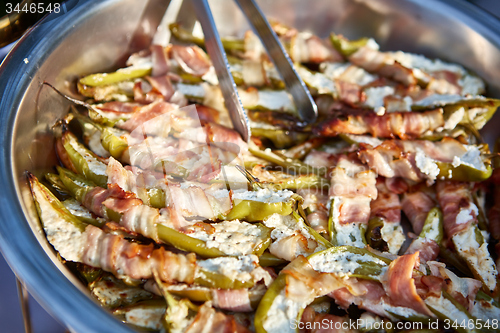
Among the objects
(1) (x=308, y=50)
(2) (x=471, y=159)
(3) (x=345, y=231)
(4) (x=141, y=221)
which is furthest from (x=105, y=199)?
(2) (x=471, y=159)

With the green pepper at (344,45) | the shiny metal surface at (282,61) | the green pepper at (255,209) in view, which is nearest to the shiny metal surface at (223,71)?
the shiny metal surface at (282,61)

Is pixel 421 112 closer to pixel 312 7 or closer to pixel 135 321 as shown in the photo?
pixel 312 7

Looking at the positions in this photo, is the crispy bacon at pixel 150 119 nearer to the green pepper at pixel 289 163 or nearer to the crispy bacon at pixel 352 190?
the green pepper at pixel 289 163

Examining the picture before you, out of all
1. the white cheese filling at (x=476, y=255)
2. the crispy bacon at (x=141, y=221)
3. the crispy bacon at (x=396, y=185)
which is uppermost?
the crispy bacon at (x=141, y=221)

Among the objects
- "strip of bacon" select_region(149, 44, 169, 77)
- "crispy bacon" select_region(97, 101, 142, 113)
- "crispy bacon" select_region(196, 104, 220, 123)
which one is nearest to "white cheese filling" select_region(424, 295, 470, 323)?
"crispy bacon" select_region(196, 104, 220, 123)

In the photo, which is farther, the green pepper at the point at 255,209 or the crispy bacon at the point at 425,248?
the crispy bacon at the point at 425,248

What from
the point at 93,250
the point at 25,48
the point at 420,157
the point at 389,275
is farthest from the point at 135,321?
the point at 420,157

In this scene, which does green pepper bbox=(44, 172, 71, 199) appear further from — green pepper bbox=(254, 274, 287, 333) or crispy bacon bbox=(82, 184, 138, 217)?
green pepper bbox=(254, 274, 287, 333)
